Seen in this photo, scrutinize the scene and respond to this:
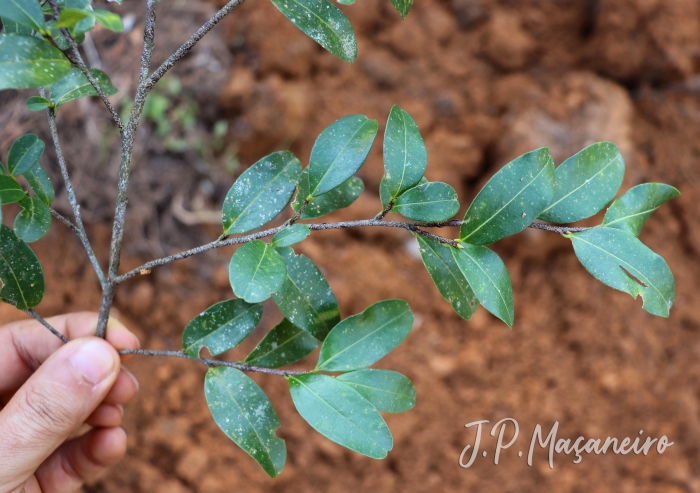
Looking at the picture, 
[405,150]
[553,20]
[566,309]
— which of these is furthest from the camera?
[553,20]

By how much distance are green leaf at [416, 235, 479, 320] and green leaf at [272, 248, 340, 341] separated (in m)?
0.17

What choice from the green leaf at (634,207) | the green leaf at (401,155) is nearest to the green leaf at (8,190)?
the green leaf at (401,155)

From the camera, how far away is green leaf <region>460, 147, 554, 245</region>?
0.76 meters

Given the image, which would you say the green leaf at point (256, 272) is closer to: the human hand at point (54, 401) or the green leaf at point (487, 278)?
the green leaf at point (487, 278)

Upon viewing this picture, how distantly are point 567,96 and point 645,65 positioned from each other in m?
0.38

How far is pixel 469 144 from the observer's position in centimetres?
212

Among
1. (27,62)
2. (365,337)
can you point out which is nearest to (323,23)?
(27,62)

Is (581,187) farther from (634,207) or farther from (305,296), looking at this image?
(305,296)

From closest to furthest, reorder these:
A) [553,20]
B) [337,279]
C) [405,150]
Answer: [405,150] < [337,279] < [553,20]

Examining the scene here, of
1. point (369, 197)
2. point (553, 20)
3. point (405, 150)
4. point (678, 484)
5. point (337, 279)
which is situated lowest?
point (678, 484)

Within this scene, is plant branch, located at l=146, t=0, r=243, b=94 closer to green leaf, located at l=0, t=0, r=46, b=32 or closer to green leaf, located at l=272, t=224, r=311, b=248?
green leaf, located at l=0, t=0, r=46, b=32

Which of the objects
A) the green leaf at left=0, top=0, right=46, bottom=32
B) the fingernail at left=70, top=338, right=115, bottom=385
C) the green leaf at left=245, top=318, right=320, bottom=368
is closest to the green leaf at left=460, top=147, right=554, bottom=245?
the green leaf at left=245, top=318, right=320, bottom=368

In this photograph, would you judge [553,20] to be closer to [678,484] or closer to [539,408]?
[539,408]

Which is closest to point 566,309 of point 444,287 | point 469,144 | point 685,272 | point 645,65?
point 685,272
